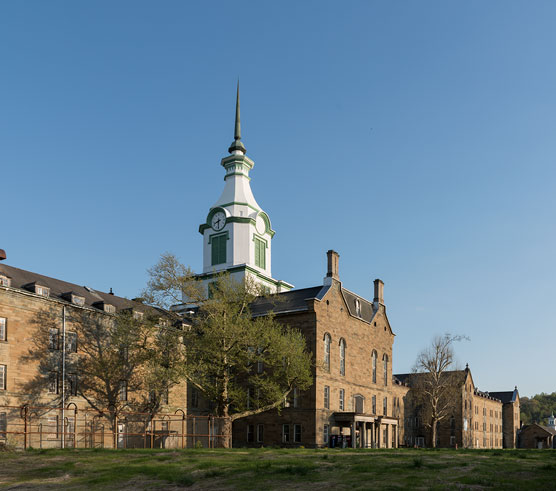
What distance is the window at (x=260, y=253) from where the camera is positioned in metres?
71.6

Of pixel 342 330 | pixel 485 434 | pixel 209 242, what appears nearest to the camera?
pixel 342 330

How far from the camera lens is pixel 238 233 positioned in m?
70.1

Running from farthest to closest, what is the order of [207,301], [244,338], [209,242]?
1. [209,242]
2. [207,301]
3. [244,338]

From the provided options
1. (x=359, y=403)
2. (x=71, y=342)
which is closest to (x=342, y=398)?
(x=359, y=403)

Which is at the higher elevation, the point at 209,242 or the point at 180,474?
the point at 209,242

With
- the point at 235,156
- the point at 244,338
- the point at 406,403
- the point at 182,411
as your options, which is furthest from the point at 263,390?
the point at 406,403

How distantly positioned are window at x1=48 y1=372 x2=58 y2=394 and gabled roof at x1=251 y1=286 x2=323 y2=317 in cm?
1875

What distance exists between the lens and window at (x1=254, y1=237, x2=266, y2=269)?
7162cm

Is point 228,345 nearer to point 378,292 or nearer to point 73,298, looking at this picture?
point 73,298

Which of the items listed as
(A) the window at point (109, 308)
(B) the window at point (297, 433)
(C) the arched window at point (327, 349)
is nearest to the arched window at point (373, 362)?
(C) the arched window at point (327, 349)

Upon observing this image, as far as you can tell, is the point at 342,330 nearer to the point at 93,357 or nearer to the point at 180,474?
the point at 93,357

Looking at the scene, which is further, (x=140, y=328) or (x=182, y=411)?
(x=182, y=411)

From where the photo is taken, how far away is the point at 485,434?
104 meters

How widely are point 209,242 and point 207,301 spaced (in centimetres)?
2776
